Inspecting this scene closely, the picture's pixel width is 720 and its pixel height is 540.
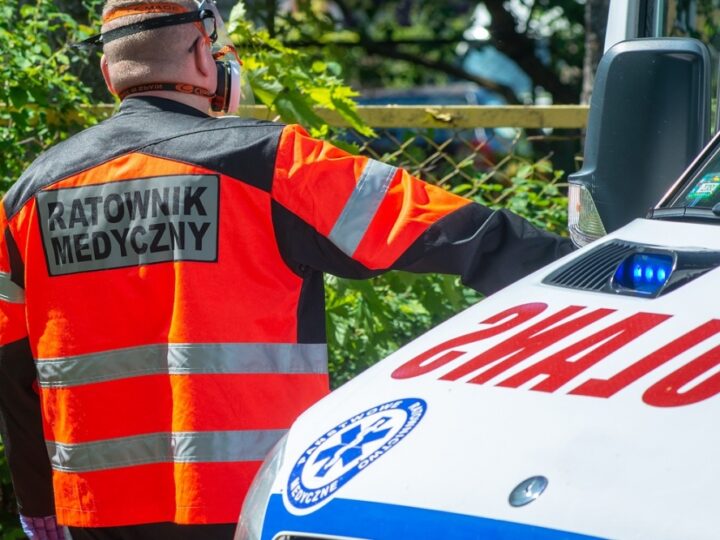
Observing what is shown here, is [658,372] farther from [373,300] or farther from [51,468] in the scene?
[373,300]

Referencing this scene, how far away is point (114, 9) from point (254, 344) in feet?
2.55

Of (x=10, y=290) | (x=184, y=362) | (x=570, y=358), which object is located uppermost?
(x=570, y=358)

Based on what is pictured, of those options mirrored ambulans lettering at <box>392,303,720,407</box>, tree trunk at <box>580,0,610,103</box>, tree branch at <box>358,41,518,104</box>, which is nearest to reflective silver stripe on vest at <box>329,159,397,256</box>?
mirrored ambulans lettering at <box>392,303,720,407</box>

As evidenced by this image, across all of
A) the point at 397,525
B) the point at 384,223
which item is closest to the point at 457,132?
the point at 384,223

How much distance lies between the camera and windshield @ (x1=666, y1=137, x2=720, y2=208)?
2.31 m

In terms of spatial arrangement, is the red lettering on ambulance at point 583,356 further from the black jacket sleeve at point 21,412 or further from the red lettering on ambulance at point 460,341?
the black jacket sleeve at point 21,412

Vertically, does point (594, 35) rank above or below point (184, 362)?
above

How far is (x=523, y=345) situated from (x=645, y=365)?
223 millimetres

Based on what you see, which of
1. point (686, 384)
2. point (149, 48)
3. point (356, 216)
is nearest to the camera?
point (686, 384)

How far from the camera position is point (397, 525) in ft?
5.33

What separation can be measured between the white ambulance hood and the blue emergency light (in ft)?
0.20

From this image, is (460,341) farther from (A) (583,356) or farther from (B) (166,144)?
(B) (166,144)

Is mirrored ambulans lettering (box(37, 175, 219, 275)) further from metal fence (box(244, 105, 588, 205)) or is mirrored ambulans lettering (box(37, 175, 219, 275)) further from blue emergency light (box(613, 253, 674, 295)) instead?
metal fence (box(244, 105, 588, 205))

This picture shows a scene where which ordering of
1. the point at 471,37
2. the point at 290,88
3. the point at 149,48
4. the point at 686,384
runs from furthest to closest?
1. the point at 471,37
2. the point at 290,88
3. the point at 149,48
4. the point at 686,384
